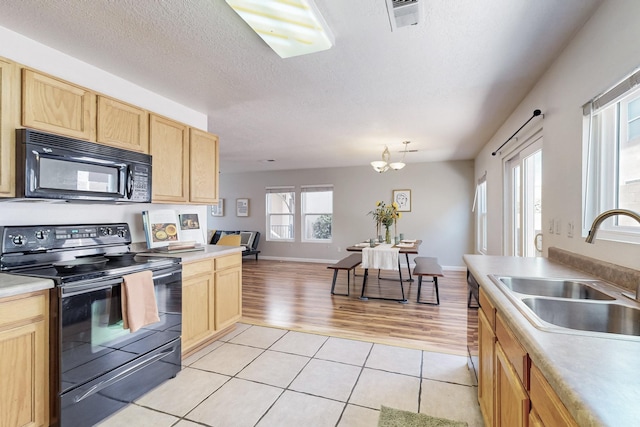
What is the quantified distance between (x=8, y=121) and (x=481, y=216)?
20.4ft

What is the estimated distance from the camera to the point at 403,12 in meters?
1.57

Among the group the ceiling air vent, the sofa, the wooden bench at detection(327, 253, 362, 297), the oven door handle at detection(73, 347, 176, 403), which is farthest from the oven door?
the sofa

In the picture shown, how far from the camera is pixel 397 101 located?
9.79ft

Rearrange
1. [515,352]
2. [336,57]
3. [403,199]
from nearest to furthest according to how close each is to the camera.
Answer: [515,352] < [336,57] < [403,199]

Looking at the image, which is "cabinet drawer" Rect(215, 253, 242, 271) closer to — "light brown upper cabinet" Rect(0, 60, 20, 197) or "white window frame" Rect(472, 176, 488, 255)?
"light brown upper cabinet" Rect(0, 60, 20, 197)

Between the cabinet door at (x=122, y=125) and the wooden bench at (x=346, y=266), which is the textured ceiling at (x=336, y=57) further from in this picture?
the wooden bench at (x=346, y=266)

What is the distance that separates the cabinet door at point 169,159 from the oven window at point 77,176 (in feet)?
1.29

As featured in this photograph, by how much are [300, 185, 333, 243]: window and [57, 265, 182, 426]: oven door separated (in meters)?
5.41

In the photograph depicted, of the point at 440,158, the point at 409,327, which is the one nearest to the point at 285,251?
the point at 440,158

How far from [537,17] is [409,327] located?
9.14 ft

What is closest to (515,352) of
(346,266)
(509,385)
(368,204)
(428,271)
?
(509,385)

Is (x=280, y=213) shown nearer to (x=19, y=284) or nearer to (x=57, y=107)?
(x=57, y=107)

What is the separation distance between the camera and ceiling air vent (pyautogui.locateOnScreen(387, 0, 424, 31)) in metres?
1.50

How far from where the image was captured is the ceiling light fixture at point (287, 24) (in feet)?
4.90
